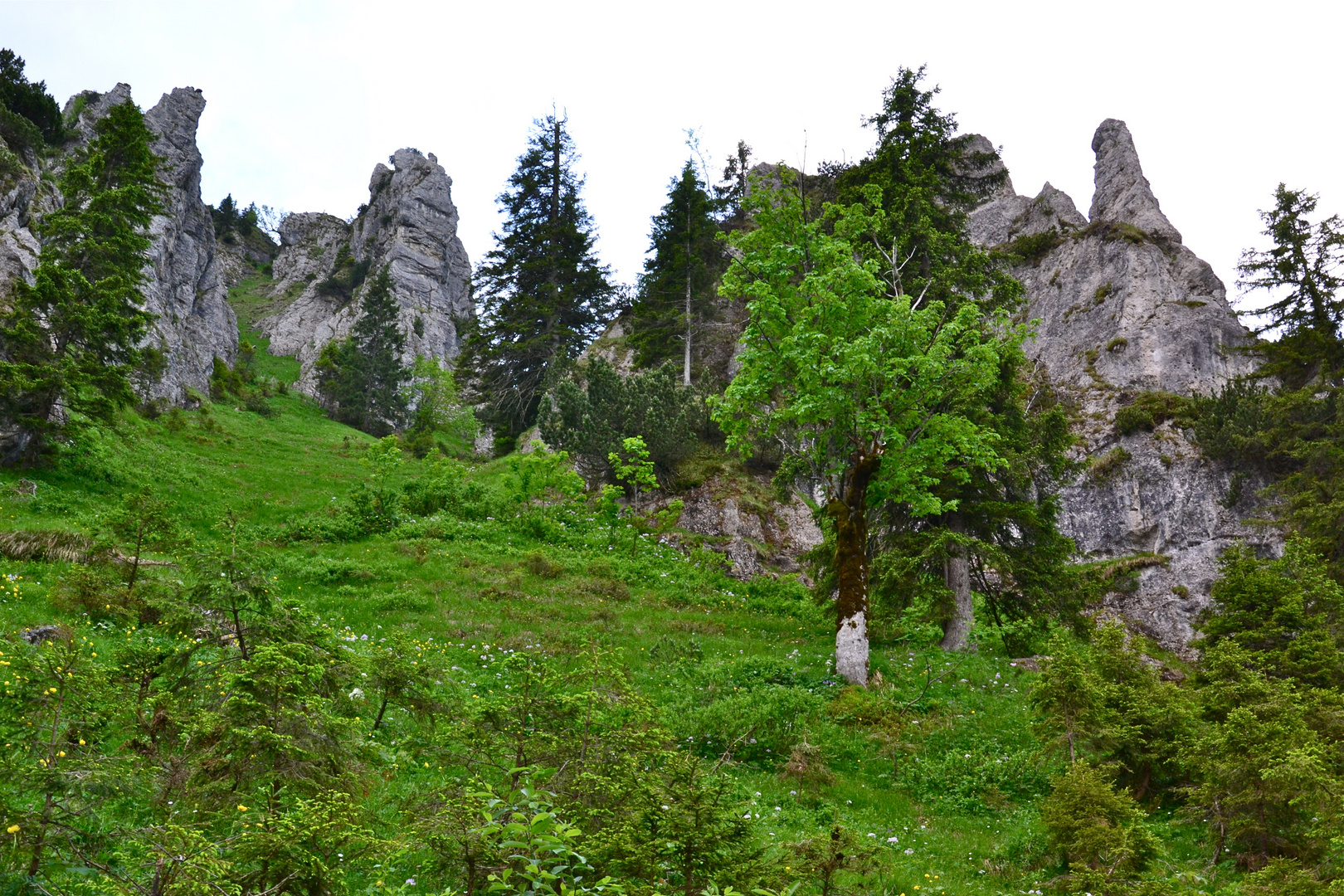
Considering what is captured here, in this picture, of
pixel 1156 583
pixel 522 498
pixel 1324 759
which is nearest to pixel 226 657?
pixel 1324 759

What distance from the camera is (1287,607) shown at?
36.0 feet

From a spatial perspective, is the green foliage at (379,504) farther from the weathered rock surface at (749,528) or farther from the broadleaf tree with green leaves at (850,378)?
the broadleaf tree with green leaves at (850,378)

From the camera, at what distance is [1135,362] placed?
37.6 metres

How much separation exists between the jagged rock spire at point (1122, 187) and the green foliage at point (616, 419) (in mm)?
31880

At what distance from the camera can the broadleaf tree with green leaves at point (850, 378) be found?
47.1 feet

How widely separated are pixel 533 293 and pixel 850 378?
111 ft

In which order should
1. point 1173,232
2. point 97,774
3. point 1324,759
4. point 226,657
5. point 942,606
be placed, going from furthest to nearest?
point 1173,232 → point 942,606 → point 1324,759 → point 226,657 → point 97,774

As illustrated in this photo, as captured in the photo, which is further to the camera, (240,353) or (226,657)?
(240,353)

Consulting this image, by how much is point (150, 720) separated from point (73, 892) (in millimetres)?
2133

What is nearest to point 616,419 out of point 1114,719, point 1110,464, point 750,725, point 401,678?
point 750,725

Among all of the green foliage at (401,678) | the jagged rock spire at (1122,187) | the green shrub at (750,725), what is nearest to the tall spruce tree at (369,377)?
the green shrub at (750,725)

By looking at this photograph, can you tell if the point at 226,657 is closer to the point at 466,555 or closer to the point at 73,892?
the point at 73,892

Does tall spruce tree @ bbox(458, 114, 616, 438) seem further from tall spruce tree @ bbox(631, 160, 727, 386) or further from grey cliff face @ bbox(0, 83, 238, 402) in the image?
grey cliff face @ bbox(0, 83, 238, 402)

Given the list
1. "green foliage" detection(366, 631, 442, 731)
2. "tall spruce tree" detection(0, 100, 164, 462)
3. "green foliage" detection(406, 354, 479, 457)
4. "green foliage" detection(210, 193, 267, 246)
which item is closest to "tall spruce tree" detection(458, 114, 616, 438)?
"green foliage" detection(406, 354, 479, 457)
